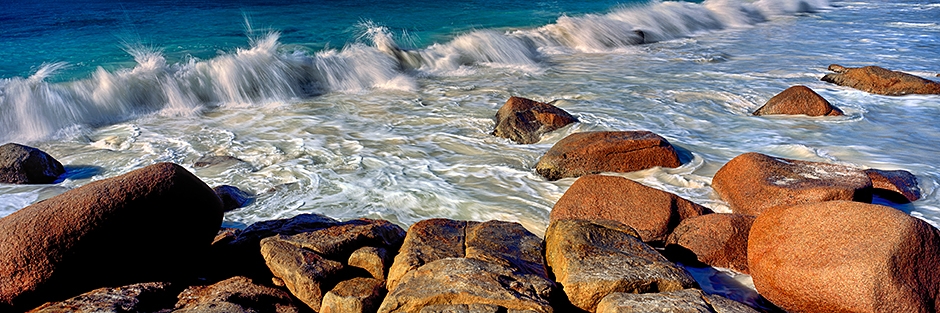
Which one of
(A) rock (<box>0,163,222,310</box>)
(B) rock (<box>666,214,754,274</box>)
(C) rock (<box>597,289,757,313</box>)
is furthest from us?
(B) rock (<box>666,214,754,274</box>)

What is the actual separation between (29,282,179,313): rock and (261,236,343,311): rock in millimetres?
459

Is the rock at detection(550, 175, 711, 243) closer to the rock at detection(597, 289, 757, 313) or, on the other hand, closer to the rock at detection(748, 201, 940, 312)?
the rock at detection(748, 201, 940, 312)

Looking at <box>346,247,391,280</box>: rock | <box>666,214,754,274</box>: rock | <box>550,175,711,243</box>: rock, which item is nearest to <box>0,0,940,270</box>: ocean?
<box>550,175,711,243</box>: rock

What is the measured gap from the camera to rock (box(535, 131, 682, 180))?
538 centimetres

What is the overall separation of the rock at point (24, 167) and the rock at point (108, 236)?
2.72m

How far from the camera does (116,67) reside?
1028 centimetres

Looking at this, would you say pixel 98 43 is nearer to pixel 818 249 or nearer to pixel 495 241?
pixel 495 241

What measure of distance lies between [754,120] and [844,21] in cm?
1132

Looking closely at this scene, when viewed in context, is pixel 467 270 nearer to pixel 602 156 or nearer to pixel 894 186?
pixel 602 156

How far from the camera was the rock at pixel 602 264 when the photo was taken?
9.17 feet

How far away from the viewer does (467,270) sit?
279 cm

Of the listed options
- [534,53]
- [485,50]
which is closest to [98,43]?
[485,50]

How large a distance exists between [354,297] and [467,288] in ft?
1.68

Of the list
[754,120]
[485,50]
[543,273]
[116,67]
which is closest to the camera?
[543,273]
